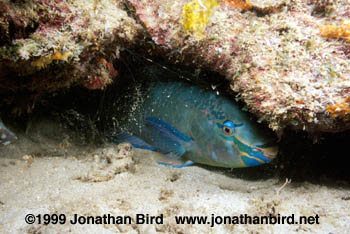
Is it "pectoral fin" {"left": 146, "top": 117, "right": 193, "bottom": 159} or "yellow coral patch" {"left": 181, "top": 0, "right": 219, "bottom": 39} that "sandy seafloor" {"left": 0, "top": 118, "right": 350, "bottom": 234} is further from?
"yellow coral patch" {"left": 181, "top": 0, "right": 219, "bottom": 39}

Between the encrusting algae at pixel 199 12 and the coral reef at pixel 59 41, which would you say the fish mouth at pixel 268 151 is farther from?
the coral reef at pixel 59 41

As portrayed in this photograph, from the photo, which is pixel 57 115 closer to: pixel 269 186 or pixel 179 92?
pixel 179 92

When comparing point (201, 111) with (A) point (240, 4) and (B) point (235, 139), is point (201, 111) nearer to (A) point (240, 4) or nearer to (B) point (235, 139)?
(B) point (235, 139)

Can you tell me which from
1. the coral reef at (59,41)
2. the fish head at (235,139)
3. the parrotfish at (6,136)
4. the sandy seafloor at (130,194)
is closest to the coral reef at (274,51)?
the coral reef at (59,41)

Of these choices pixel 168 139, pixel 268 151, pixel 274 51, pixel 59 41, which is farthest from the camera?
pixel 168 139

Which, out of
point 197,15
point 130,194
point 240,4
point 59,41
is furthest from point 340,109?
point 59,41

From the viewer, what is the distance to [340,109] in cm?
206

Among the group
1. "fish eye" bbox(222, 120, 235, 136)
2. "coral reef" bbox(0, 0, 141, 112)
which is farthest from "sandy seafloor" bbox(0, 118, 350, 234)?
"coral reef" bbox(0, 0, 141, 112)

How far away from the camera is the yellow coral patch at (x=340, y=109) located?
205 centimetres

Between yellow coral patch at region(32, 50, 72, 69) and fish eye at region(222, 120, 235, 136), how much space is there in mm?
2024

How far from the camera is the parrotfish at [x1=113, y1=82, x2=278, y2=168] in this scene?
3039mm

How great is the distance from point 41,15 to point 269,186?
9.81ft

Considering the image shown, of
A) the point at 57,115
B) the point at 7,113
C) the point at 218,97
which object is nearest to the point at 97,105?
the point at 57,115

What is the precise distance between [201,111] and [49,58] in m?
2.05
